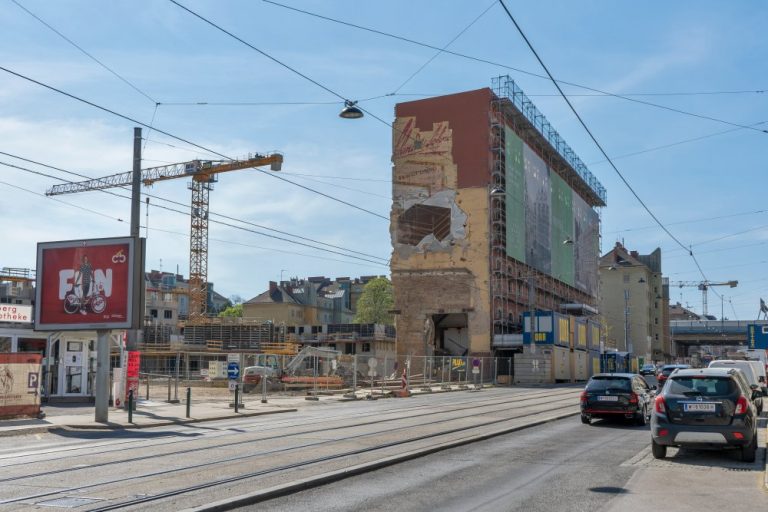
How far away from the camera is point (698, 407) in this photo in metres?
13.4

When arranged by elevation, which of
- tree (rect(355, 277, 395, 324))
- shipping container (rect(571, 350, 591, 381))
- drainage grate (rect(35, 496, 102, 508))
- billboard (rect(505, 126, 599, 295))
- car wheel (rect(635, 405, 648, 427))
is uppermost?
billboard (rect(505, 126, 599, 295))

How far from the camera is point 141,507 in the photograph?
918cm

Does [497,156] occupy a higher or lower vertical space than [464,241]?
higher

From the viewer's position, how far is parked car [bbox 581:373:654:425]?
20.7 metres

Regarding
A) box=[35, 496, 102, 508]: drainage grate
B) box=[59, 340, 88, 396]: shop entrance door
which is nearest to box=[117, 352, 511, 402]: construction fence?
box=[59, 340, 88, 396]: shop entrance door

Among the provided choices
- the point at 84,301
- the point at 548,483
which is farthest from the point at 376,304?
the point at 548,483

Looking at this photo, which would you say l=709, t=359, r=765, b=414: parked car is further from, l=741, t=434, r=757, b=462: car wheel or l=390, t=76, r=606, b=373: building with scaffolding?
l=390, t=76, r=606, b=373: building with scaffolding

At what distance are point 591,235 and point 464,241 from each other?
45746 mm

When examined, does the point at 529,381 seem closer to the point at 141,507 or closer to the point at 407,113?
the point at 407,113

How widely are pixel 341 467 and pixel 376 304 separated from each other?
104460 mm

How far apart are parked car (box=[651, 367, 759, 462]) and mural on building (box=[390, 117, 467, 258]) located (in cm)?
6321

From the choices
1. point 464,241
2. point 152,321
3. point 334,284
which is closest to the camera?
point 464,241

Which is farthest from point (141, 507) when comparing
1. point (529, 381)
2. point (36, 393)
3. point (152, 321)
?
point (152, 321)

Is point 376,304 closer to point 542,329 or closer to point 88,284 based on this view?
point 542,329
